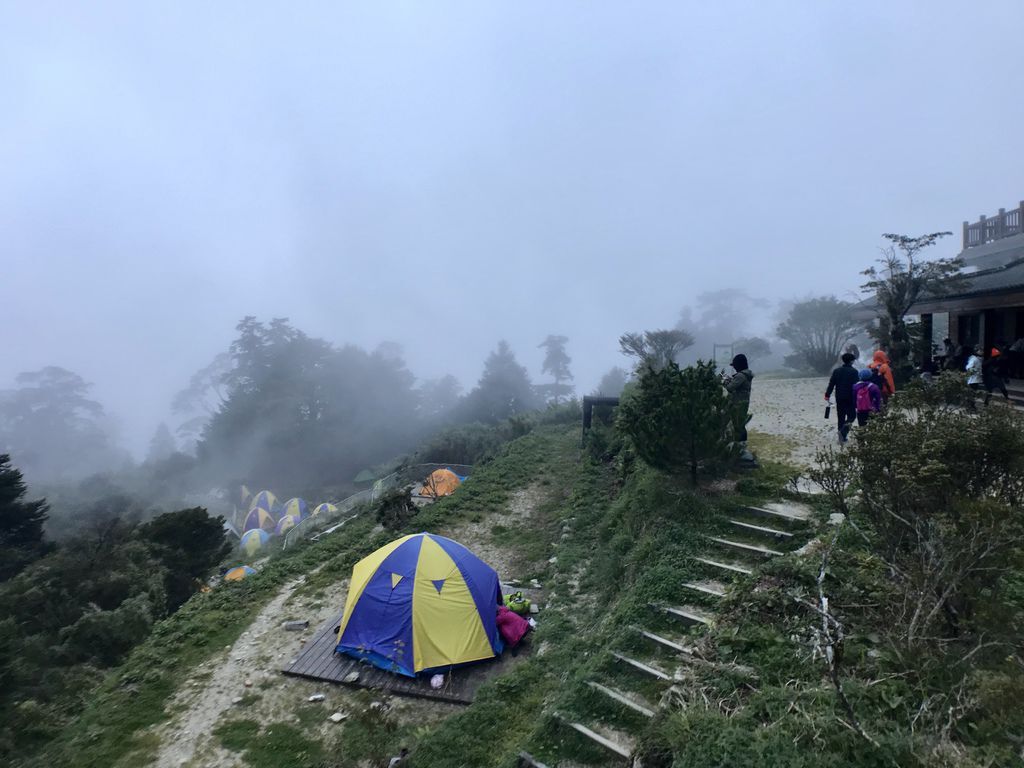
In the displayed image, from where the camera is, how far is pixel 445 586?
721cm

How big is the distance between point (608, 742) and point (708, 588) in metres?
2.09

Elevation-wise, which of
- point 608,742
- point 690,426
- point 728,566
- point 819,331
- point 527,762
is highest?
point 819,331

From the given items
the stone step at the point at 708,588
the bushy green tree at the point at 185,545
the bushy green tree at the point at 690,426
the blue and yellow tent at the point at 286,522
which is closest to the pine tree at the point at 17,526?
the bushy green tree at the point at 185,545

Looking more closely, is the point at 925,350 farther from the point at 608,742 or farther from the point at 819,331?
the point at 819,331

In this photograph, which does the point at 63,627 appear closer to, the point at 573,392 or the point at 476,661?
the point at 476,661

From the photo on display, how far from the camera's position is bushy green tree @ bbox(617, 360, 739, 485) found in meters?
7.35

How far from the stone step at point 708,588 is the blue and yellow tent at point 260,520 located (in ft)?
79.9

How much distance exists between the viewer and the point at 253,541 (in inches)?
788

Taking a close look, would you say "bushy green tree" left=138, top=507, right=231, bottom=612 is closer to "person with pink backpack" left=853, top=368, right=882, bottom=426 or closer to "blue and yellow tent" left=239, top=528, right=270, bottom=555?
"blue and yellow tent" left=239, top=528, right=270, bottom=555

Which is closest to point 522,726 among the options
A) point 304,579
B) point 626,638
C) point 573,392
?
point 626,638

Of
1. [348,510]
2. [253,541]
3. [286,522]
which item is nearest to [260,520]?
[286,522]

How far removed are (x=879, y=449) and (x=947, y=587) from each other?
1.11 meters

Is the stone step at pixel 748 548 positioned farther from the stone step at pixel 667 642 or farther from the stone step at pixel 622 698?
the stone step at pixel 622 698

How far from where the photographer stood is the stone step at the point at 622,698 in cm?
421
